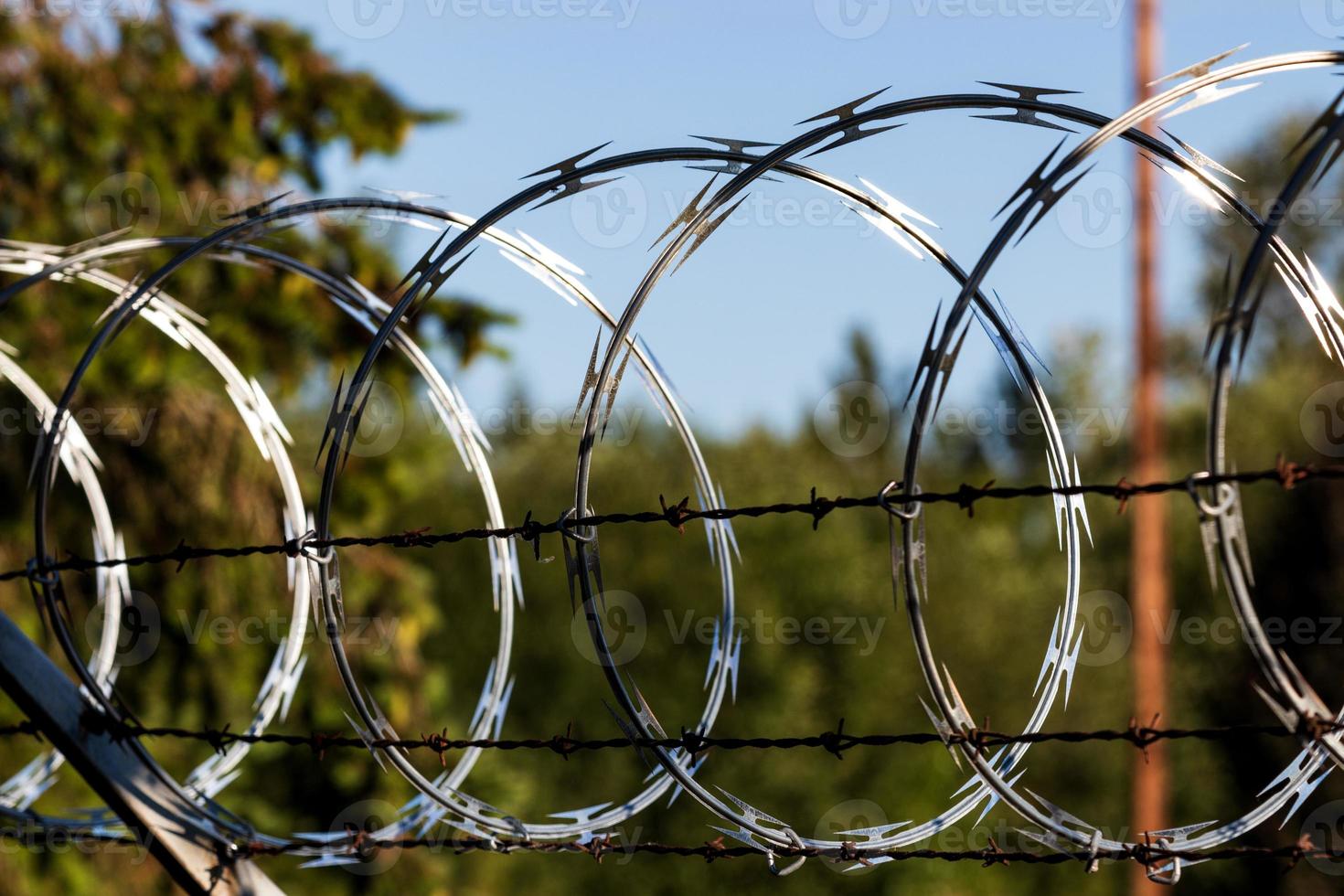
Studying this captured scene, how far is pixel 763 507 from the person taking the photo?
263cm

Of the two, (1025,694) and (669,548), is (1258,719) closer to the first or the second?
(1025,694)

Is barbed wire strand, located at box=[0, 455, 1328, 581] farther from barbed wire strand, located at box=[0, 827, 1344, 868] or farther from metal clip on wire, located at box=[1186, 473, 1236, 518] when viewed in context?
barbed wire strand, located at box=[0, 827, 1344, 868]

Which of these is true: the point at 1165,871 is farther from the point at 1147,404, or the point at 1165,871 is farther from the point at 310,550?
the point at 1147,404

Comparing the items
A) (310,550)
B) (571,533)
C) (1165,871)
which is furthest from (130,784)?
(1165,871)

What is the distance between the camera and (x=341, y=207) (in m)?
2.98

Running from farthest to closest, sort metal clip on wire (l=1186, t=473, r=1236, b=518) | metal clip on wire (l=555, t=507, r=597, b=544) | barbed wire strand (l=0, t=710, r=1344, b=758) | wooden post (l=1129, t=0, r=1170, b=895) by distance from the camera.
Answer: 1. wooden post (l=1129, t=0, r=1170, b=895)
2. metal clip on wire (l=555, t=507, r=597, b=544)
3. barbed wire strand (l=0, t=710, r=1344, b=758)
4. metal clip on wire (l=1186, t=473, r=1236, b=518)

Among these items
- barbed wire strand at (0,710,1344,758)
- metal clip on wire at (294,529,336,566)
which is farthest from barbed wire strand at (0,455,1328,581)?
barbed wire strand at (0,710,1344,758)

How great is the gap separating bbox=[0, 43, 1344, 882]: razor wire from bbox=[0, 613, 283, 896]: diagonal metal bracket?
45mm

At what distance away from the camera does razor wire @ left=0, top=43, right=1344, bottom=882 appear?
213cm

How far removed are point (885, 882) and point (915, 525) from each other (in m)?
24.2

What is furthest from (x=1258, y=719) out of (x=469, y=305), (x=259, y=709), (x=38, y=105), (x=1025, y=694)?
(x=259, y=709)

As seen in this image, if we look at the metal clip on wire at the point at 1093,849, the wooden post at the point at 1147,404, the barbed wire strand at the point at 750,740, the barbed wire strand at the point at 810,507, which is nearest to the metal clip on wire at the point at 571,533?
the barbed wire strand at the point at 810,507

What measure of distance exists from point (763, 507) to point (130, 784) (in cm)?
172

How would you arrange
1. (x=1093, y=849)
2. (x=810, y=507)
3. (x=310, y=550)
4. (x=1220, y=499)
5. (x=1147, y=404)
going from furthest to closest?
(x=1147, y=404), (x=310, y=550), (x=810, y=507), (x=1093, y=849), (x=1220, y=499)
